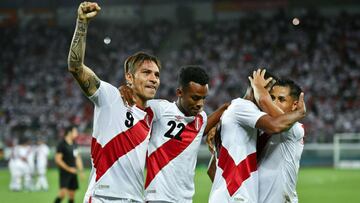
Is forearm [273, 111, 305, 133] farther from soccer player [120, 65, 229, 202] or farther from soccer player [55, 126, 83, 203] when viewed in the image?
soccer player [55, 126, 83, 203]

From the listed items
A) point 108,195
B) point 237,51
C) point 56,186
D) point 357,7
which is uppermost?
point 357,7

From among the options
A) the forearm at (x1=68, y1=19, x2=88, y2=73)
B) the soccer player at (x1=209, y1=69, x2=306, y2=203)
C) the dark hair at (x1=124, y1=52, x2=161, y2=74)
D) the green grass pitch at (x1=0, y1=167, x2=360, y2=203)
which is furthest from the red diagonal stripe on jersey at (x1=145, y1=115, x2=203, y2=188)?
the green grass pitch at (x1=0, y1=167, x2=360, y2=203)

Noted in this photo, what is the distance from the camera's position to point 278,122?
5.04m

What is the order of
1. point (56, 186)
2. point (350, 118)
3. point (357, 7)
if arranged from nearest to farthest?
point (56, 186)
point (350, 118)
point (357, 7)

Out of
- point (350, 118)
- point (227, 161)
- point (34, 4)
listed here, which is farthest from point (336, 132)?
point (227, 161)

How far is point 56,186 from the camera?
69.7 ft

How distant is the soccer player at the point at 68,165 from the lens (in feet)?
45.5

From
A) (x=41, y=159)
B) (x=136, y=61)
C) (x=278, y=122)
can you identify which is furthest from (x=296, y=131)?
(x=41, y=159)

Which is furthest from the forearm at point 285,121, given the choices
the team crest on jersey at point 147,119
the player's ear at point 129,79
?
the player's ear at point 129,79

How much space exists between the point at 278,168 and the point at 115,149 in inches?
54.5

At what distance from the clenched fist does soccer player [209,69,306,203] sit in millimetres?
1401

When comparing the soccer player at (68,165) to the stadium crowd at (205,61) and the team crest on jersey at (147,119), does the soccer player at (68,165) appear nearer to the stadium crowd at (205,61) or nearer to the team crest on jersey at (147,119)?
the team crest on jersey at (147,119)

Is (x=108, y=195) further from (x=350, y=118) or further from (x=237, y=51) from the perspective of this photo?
(x=237, y=51)

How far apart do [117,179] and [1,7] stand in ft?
128
